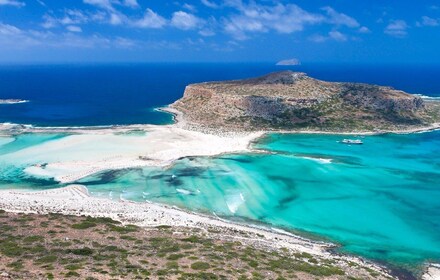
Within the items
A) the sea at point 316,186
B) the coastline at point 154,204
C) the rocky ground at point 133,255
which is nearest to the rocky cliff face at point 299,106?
the sea at point 316,186

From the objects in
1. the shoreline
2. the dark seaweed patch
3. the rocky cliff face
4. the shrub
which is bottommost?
the shoreline

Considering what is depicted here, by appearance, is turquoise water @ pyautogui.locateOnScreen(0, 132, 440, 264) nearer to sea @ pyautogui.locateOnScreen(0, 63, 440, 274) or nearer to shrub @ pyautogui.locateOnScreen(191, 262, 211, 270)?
sea @ pyautogui.locateOnScreen(0, 63, 440, 274)

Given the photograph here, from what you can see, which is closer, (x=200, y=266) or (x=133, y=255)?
(x=200, y=266)

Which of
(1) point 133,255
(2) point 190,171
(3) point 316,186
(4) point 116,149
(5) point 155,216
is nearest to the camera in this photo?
(1) point 133,255

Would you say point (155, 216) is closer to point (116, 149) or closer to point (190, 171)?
point (190, 171)

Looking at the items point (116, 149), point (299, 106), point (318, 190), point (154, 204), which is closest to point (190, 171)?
point (154, 204)

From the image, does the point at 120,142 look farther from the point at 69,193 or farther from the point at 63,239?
the point at 63,239

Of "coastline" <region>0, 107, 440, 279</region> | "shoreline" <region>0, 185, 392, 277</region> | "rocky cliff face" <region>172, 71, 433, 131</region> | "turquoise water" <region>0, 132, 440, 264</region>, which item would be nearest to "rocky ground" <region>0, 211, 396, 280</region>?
"shoreline" <region>0, 185, 392, 277</region>
